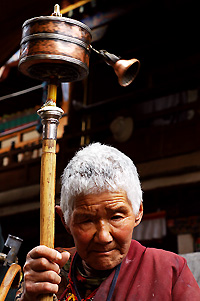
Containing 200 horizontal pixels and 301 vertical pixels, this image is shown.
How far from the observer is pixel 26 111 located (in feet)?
35.2

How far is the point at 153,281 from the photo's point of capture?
173cm

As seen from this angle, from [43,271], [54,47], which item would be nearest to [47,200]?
[43,271]

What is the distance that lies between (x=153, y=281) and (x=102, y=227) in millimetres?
305

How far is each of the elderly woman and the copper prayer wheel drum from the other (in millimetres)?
408

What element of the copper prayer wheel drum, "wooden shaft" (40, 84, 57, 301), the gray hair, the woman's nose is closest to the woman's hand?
"wooden shaft" (40, 84, 57, 301)

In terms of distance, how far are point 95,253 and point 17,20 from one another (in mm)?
1417

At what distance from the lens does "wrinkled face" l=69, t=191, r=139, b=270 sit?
169 cm

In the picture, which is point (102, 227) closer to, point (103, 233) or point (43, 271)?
point (103, 233)

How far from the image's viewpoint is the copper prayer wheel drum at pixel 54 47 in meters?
1.54


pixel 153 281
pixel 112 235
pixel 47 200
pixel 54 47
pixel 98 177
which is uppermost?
pixel 54 47

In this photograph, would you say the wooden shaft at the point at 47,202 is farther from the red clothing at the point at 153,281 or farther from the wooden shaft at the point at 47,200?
the red clothing at the point at 153,281

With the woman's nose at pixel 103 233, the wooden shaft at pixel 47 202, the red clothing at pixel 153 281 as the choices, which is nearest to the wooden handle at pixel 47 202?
the wooden shaft at pixel 47 202

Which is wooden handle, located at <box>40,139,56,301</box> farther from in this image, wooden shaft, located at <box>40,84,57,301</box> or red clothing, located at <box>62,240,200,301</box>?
red clothing, located at <box>62,240,200,301</box>

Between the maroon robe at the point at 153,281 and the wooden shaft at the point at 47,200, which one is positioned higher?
the wooden shaft at the point at 47,200
